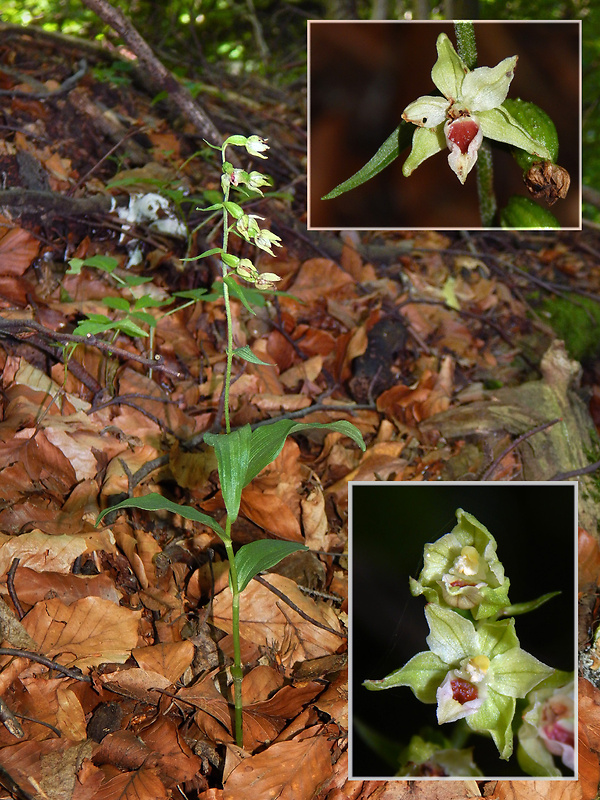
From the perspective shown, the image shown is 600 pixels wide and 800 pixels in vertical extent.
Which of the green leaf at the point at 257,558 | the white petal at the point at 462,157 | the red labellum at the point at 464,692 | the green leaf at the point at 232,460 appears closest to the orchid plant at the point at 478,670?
the red labellum at the point at 464,692

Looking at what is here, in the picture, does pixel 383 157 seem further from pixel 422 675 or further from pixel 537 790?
pixel 537 790

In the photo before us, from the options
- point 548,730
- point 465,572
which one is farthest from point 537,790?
point 465,572

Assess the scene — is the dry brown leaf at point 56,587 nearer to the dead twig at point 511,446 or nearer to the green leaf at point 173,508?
the green leaf at point 173,508

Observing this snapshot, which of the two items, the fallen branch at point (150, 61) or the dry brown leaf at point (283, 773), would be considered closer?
the dry brown leaf at point (283, 773)

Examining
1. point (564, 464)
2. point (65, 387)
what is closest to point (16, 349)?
point (65, 387)

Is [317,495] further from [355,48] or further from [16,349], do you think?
[355,48]

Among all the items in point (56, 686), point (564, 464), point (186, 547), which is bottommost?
point (56, 686)
